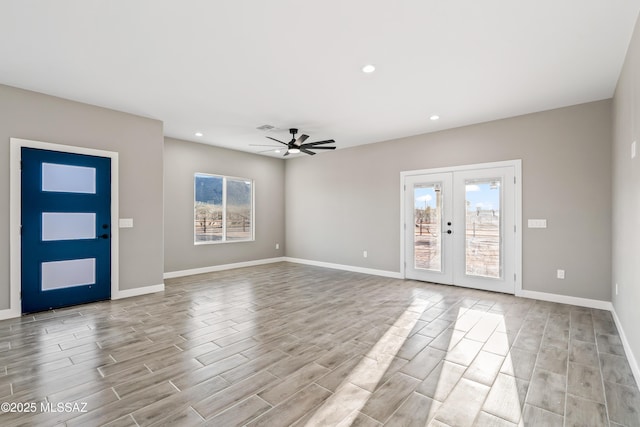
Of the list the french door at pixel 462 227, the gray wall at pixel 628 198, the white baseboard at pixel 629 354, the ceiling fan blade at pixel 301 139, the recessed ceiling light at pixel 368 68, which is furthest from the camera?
the ceiling fan blade at pixel 301 139

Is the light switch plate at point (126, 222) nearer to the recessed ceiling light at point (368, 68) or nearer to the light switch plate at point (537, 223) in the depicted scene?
the recessed ceiling light at point (368, 68)

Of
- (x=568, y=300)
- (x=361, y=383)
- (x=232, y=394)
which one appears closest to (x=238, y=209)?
(x=232, y=394)

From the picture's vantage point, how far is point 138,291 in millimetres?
5039

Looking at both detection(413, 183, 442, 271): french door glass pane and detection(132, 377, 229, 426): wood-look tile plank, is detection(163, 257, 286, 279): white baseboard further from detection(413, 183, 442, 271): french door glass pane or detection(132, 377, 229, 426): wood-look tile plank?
detection(132, 377, 229, 426): wood-look tile plank

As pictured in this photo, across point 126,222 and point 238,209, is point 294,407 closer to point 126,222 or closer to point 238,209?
point 126,222

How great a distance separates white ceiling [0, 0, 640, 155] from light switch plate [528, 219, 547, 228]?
1729mm

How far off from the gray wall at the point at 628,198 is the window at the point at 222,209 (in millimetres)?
6882

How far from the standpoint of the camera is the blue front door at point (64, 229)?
13.4ft

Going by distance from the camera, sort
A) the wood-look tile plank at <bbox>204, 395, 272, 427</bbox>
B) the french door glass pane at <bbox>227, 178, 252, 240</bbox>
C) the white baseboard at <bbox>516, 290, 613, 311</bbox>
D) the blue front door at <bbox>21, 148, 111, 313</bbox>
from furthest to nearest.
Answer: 1. the french door glass pane at <bbox>227, 178, 252, 240</bbox>
2. the white baseboard at <bbox>516, 290, 613, 311</bbox>
3. the blue front door at <bbox>21, 148, 111, 313</bbox>
4. the wood-look tile plank at <bbox>204, 395, 272, 427</bbox>

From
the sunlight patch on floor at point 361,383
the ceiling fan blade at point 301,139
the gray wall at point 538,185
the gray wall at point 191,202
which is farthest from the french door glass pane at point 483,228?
the gray wall at point 191,202

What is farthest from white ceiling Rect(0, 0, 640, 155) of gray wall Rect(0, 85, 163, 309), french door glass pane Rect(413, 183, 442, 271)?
french door glass pane Rect(413, 183, 442, 271)

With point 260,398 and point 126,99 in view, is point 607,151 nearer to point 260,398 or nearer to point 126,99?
point 260,398

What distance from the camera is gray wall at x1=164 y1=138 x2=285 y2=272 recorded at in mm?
6523

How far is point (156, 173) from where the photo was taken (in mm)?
5273
